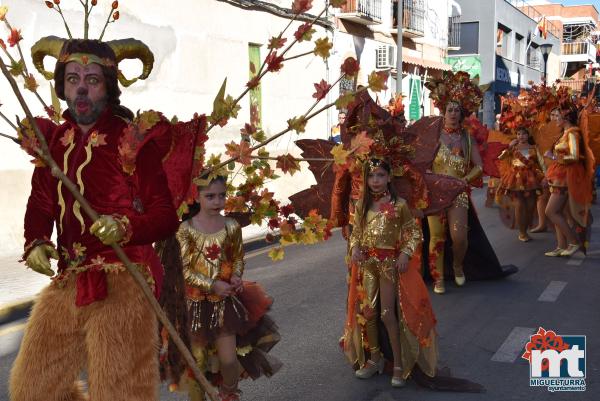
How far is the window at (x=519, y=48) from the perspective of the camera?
150 feet

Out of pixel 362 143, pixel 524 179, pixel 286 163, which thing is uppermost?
pixel 362 143

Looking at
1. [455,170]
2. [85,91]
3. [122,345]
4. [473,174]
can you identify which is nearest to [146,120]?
[85,91]

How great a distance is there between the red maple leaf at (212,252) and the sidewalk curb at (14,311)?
3829 millimetres

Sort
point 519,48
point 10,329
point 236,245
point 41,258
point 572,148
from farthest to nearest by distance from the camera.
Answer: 1. point 519,48
2. point 572,148
3. point 10,329
4. point 236,245
5. point 41,258

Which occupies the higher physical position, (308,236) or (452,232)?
(308,236)

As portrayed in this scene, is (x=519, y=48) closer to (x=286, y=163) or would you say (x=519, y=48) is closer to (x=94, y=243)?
(x=286, y=163)

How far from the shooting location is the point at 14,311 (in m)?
7.39

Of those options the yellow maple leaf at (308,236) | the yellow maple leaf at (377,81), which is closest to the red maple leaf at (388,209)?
the yellow maple leaf at (308,236)

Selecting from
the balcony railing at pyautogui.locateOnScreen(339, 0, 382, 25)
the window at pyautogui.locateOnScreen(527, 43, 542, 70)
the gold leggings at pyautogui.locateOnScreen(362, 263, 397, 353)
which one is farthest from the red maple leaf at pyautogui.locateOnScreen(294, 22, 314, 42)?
the window at pyautogui.locateOnScreen(527, 43, 542, 70)

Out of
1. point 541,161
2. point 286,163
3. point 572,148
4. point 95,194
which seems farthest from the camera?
point 541,161

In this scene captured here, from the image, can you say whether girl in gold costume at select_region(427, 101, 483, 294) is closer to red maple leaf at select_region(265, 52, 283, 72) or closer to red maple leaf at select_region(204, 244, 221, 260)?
red maple leaf at select_region(204, 244, 221, 260)

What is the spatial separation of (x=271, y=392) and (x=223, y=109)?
7.67 ft

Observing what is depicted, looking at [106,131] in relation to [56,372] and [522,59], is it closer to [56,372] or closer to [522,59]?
[56,372]

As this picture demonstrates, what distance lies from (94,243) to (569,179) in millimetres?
8003
